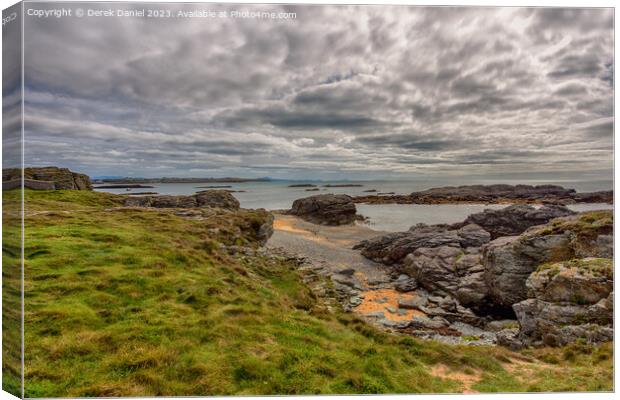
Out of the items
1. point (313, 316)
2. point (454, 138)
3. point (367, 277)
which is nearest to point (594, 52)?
point (454, 138)

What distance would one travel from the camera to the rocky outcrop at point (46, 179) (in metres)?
10.2

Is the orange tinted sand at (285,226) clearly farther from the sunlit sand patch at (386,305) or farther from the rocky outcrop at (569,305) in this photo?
the rocky outcrop at (569,305)

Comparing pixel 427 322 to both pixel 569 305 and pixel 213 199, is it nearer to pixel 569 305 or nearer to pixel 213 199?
pixel 569 305

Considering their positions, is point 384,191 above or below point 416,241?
above

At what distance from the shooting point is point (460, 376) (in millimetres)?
11211

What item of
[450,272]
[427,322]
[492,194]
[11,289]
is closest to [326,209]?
[427,322]

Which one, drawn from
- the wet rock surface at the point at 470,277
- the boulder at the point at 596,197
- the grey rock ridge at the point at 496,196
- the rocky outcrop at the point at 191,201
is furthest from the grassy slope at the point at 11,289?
the boulder at the point at 596,197

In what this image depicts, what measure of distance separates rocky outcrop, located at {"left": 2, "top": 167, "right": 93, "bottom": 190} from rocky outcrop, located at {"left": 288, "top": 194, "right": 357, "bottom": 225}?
47.9 feet

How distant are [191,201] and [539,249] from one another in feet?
→ 95.7

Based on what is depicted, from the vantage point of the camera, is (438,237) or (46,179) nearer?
(46,179)

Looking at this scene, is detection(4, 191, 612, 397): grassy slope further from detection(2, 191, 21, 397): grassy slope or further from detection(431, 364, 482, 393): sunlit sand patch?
detection(2, 191, 21, 397): grassy slope

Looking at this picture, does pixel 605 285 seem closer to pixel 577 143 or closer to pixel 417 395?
pixel 577 143

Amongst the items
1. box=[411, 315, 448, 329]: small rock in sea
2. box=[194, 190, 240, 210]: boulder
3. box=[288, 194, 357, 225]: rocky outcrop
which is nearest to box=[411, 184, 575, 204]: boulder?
box=[288, 194, 357, 225]: rocky outcrop

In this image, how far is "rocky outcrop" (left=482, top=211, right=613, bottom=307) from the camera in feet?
52.6
